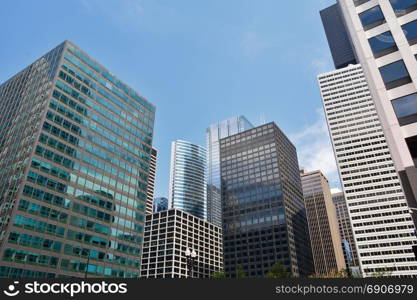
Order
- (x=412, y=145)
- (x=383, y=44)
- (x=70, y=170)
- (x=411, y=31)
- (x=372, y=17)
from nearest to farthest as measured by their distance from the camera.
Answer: (x=412, y=145) → (x=411, y=31) → (x=383, y=44) → (x=372, y=17) → (x=70, y=170)

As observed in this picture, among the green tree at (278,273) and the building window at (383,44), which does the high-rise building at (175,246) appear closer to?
the green tree at (278,273)

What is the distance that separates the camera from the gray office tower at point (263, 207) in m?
157

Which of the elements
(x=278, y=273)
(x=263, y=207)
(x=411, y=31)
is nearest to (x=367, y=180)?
(x=263, y=207)

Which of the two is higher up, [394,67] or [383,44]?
[383,44]

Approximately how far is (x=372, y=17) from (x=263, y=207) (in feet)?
476

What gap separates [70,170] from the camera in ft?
252

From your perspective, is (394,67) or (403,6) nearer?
(394,67)

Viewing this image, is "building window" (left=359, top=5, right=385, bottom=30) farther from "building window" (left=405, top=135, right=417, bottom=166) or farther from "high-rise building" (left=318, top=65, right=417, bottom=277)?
"high-rise building" (left=318, top=65, right=417, bottom=277)

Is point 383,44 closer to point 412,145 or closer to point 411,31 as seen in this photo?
point 411,31

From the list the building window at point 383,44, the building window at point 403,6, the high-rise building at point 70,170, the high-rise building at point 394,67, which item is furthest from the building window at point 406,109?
the high-rise building at point 70,170

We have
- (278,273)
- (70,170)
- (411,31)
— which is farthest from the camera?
(70,170)

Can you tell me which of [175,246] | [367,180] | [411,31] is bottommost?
[411,31]

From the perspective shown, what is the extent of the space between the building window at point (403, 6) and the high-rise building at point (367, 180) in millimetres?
113706

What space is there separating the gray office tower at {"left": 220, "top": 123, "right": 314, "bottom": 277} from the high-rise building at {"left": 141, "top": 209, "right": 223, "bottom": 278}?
624 inches
